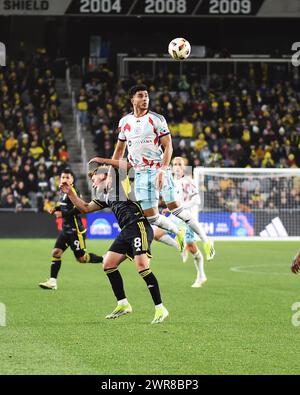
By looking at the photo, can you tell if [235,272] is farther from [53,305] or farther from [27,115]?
[27,115]

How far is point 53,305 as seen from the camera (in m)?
12.7

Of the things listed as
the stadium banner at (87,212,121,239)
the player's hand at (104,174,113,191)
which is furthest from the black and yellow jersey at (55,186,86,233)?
the stadium banner at (87,212,121,239)

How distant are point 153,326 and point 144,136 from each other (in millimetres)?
2624

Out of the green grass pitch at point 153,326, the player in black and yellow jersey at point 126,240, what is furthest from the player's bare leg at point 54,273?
the player in black and yellow jersey at point 126,240

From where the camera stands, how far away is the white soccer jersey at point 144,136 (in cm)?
1170

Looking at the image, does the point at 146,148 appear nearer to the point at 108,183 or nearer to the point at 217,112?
the point at 108,183

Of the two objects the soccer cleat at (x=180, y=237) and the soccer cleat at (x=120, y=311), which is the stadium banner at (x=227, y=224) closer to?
the soccer cleat at (x=180, y=237)

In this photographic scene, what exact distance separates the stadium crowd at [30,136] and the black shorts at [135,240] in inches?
768

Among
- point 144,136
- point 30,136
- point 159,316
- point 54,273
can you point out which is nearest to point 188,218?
point 54,273

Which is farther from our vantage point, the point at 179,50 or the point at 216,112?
the point at 216,112

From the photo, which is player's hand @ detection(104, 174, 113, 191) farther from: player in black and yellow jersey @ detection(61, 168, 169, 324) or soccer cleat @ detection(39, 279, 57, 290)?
soccer cleat @ detection(39, 279, 57, 290)

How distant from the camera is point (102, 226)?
3106cm

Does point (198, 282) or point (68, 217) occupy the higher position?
point (68, 217)

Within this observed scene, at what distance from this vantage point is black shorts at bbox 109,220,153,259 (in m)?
10.8
